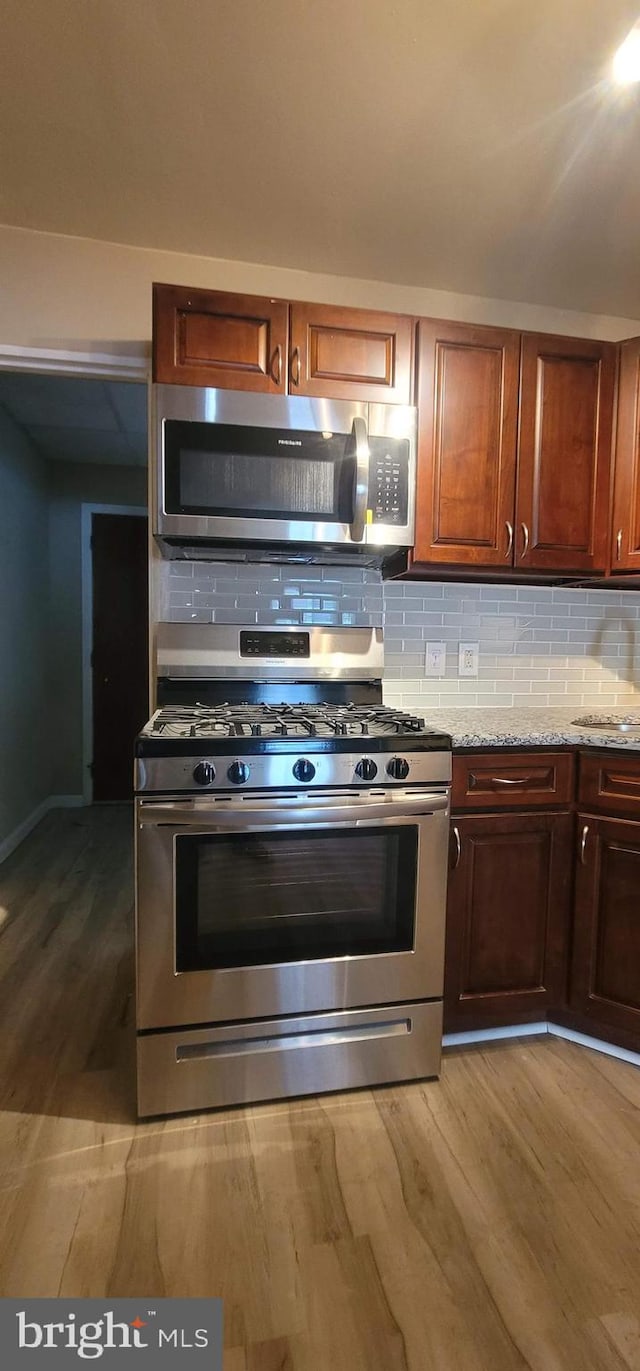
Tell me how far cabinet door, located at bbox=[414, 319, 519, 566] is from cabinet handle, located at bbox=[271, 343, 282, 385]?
0.44 meters

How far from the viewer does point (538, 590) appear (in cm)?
241

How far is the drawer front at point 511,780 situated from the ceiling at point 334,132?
1.59m

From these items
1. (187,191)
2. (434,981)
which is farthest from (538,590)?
(187,191)

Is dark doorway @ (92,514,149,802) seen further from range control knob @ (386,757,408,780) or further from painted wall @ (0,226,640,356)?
range control knob @ (386,757,408,780)

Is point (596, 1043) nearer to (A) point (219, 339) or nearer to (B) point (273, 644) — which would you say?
(B) point (273, 644)

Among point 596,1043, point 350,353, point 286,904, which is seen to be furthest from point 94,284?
point 596,1043

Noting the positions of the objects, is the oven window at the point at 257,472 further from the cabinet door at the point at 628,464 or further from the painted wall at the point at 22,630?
the painted wall at the point at 22,630

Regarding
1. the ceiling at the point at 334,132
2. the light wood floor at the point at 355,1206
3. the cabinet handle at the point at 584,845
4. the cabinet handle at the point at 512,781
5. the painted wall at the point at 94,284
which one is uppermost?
the ceiling at the point at 334,132

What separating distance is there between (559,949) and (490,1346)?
3.17ft

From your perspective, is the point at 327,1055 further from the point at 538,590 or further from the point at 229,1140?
the point at 538,590

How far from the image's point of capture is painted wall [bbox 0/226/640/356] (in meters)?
2.00

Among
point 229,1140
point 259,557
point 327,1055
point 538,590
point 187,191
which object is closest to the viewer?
point 229,1140

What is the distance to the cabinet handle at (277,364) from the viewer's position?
1.84 m

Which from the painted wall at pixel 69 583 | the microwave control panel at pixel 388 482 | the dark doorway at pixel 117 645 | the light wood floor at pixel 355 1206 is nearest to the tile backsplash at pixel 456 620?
the microwave control panel at pixel 388 482
